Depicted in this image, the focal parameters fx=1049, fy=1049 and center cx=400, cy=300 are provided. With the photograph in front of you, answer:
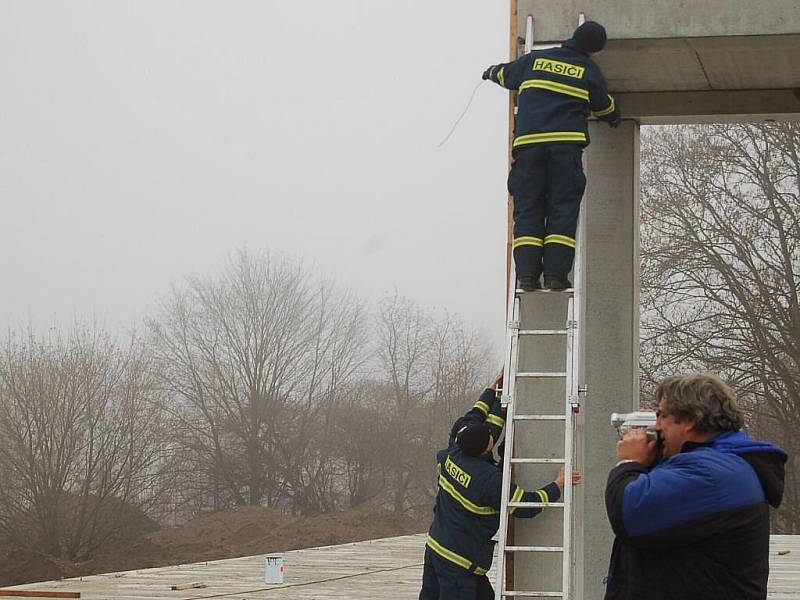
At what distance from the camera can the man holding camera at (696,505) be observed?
2.77 meters

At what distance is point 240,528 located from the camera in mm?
25344

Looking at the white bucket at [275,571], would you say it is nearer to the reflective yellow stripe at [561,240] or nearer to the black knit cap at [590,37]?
the reflective yellow stripe at [561,240]

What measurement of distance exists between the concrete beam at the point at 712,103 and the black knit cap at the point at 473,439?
342 cm

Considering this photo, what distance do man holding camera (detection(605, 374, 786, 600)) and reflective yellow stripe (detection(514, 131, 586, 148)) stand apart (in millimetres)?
3219

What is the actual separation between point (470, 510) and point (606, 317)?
2783mm

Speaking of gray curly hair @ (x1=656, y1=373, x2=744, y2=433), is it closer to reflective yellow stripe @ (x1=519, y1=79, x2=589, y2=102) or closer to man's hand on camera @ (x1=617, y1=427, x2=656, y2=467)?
man's hand on camera @ (x1=617, y1=427, x2=656, y2=467)

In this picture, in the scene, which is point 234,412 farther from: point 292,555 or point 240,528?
point 292,555

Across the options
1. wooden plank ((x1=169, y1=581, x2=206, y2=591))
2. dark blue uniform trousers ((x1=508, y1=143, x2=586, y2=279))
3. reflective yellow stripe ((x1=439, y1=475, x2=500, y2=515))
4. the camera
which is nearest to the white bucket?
wooden plank ((x1=169, y1=581, x2=206, y2=591))

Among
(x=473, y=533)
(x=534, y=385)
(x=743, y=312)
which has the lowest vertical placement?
(x=473, y=533)

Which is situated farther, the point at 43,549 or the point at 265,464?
the point at 265,464

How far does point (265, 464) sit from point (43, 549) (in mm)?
10227

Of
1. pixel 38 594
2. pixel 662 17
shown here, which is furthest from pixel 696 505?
pixel 38 594

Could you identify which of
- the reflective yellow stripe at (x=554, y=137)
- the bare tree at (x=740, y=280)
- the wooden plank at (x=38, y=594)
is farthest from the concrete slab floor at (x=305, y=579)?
the bare tree at (x=740, y=280)

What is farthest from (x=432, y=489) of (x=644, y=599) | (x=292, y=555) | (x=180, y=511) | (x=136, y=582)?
(x=644, y=599)
